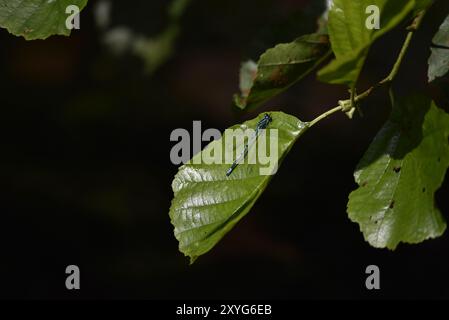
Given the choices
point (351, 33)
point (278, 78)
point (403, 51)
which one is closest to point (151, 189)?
point (278, 78)

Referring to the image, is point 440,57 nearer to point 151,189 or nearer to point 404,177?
point 404,177

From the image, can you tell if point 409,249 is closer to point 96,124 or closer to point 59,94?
point 96,124

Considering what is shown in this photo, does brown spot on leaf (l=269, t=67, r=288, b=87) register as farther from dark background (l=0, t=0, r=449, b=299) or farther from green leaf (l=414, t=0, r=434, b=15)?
dark background (l=0, t=0, r=449, b=299)

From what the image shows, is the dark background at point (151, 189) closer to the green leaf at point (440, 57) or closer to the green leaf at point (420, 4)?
the green leaf at point (440, 57)

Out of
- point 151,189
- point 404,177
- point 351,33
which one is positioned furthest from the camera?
point 151,189

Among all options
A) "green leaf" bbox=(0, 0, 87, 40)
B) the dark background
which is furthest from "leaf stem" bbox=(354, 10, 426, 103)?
the dark background
